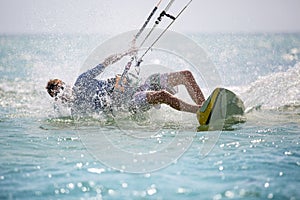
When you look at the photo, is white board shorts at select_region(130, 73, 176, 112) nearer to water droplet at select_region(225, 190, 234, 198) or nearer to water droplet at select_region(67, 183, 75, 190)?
A: water droplet at select_region(67, 183, 75, 190)

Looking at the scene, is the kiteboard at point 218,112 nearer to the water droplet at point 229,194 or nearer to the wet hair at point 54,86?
the wet hair at point 54,86

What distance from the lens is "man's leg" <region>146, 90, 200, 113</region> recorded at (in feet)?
24.6

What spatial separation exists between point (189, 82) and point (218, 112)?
1.13m

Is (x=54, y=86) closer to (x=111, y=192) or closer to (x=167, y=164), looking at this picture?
(x=167, y=164)

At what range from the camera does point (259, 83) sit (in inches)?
404

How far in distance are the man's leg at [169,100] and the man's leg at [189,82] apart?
1.30 feet

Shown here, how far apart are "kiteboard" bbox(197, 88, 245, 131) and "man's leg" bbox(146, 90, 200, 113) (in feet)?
0.99

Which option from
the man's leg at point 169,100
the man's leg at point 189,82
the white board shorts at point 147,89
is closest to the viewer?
the man's leg at point 169,100

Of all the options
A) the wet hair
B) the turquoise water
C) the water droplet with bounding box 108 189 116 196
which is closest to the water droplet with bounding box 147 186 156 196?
the turquoise water

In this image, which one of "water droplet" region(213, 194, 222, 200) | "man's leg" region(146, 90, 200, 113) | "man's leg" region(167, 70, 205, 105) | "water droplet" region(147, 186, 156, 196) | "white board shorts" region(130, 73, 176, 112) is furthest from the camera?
"man's leg" region(167, 70, 205, 105)

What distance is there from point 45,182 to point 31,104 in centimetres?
615

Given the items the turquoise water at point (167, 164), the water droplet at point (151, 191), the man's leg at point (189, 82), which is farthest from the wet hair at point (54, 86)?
the water droplet at point (151, 191)

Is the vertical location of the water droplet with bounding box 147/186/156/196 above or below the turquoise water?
below

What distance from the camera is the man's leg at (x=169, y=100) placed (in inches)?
296
